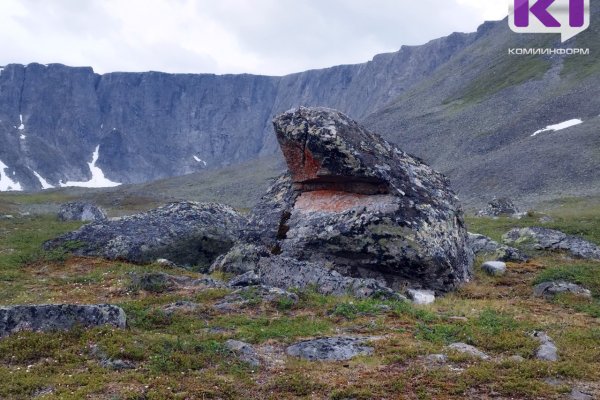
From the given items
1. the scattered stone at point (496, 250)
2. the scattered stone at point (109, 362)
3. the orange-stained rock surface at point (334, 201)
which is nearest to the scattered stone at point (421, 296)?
the orange-stained rock surface at point (334, 201)

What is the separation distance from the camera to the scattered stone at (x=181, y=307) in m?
14.2

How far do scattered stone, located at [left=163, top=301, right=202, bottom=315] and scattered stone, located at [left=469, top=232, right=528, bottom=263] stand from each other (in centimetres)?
1345

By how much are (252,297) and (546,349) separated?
7464 mm

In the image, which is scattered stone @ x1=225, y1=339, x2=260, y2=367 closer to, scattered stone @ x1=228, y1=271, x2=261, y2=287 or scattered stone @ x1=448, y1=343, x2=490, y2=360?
scattered stone @ x1=448, y1=343, x2=490, y2=360

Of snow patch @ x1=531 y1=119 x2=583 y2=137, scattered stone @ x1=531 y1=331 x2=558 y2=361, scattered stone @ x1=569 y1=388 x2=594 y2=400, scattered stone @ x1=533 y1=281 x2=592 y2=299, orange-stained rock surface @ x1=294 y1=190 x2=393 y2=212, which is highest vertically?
snow patch @ x1=531 y1=119 x2=583 y2=137

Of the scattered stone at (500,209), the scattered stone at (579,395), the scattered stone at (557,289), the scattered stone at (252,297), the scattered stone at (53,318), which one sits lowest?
the scattered stone at (500,209)

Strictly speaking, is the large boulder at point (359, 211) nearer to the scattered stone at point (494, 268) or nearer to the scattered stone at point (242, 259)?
the scattered stone at point (242, 259)

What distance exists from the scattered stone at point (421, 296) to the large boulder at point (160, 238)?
9647 millimetres

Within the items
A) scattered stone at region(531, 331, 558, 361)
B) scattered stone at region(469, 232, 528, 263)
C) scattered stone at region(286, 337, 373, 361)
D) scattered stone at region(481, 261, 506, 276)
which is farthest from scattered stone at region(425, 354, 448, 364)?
scattered stone at region(469, 232, 528, 263)

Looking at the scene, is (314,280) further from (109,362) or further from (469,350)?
(109,362)

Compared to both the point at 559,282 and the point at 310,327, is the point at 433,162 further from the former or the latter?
the point at 310,327

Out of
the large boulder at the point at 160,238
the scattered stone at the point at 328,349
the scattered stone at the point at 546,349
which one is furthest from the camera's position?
the large boulder at the point at 160,238

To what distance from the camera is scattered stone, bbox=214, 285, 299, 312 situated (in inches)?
580

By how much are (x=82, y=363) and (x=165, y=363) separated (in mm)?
1576
